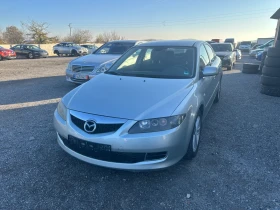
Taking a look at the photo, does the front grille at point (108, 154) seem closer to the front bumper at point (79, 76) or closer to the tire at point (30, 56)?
the front bumper at point (79, 76)

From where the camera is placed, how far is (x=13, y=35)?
146 ft

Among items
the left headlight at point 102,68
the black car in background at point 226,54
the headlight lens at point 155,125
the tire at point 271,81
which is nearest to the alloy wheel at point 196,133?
the headlight lens at point 155,125

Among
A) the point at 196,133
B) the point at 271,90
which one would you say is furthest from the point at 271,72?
the point at 196,133

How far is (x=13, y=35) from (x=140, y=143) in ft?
169

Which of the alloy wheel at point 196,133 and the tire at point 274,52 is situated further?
the tire at point 274,52

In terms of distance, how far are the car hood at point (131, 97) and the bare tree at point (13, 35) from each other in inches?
1830

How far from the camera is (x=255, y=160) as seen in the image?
9.75 feet

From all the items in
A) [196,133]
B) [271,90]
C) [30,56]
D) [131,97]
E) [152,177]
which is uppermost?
[131,97]

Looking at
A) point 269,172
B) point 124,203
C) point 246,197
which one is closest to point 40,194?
point 124,203

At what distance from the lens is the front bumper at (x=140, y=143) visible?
2.18 metres

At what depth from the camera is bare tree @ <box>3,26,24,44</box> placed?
43.2 m

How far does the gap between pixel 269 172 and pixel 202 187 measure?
95cm

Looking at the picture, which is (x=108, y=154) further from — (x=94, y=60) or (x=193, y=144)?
(x=94, y=60)

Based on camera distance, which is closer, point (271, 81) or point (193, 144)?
point (193, 144)
